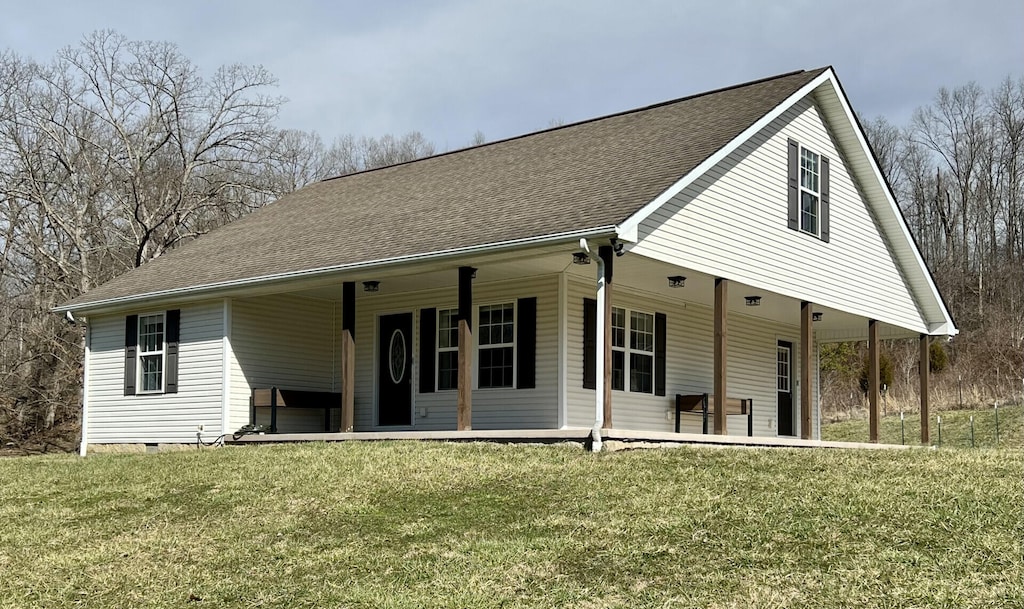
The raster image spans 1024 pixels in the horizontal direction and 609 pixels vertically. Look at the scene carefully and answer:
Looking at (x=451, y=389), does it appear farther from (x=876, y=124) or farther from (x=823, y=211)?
(x=876, y=124)

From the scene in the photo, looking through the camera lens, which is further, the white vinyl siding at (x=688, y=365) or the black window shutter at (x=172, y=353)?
the black window shutter at (x=172, y=353)

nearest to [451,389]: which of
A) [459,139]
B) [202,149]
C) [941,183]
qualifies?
[202,149]

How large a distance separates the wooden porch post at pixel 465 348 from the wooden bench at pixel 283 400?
4.21 m

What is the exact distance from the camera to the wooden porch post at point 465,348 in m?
14.4

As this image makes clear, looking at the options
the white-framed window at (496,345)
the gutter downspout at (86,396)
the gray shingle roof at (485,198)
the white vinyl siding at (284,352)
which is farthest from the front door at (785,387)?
the gutter downspout at (86,396)

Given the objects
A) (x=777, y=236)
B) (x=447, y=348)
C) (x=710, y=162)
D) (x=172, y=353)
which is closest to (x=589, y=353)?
(x=447, y=348)

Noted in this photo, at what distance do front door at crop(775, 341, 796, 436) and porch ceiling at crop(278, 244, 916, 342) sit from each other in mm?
1466

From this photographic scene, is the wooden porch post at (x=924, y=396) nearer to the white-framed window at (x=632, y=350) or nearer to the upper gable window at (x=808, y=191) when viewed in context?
the upper gable window at (x=808, y=191)

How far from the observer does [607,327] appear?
43.6 ft

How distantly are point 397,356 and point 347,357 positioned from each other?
217cm

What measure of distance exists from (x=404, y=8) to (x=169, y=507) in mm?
10056

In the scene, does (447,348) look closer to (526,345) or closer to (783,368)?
(526,345)

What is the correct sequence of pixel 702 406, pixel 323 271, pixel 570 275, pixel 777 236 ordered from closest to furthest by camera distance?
pixel 323 271, pixel 570 275, pixel 777 236, pixel 702 406

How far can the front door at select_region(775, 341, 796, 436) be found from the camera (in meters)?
21.8
